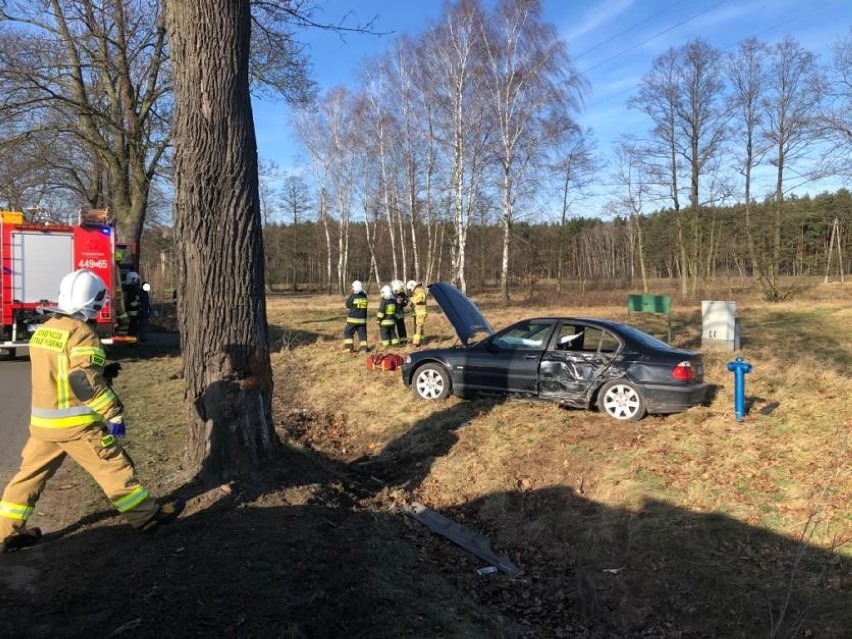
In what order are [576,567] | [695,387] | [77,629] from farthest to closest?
[695,387], [576,567], [77,629]

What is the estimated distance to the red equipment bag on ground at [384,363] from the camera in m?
11.6

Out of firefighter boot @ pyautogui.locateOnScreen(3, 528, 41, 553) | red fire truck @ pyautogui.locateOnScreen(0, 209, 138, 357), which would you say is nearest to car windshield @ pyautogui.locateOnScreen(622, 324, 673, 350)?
firefighter boot @ pyautogui.locateOnScreen(3, 528, 41, 553)

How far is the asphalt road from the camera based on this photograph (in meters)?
6.44

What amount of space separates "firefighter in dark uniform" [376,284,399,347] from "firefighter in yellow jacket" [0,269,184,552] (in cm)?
974

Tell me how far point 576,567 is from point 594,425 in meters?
2.90

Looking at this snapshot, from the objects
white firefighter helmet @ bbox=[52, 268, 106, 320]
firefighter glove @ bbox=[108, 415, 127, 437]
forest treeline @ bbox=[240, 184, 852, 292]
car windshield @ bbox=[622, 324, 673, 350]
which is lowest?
firefighter glove @ bbox=[108, 415, 127, 437]

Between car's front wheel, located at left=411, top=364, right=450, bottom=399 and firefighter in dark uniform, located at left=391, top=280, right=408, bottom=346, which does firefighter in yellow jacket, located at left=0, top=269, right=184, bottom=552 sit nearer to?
car's front wheel, located at left=411, top=364, right=450, bottom=399

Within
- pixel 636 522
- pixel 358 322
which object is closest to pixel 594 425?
pixel 636 522

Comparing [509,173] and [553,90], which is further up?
[553,90]

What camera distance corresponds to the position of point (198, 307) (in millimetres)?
5016

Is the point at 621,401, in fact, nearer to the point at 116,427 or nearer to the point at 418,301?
the point at 116,427

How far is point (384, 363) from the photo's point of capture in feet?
38.2

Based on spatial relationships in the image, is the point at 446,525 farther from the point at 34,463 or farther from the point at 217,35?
the point at 217,35

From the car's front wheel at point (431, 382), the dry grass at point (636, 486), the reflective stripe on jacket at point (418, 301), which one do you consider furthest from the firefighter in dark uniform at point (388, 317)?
the car's front wheel at point (431, 382)
